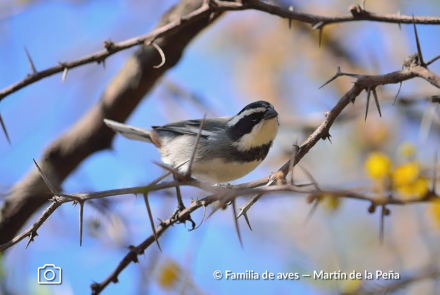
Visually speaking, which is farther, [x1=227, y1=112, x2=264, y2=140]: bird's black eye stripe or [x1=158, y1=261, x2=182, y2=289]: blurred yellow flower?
[x1=227, y1=112, x2=264, y2=140]: bird's black eye stripe

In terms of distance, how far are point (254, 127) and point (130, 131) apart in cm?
129

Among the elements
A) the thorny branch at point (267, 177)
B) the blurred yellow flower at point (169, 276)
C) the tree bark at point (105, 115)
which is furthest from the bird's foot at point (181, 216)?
the tree bark at point (105, 115)

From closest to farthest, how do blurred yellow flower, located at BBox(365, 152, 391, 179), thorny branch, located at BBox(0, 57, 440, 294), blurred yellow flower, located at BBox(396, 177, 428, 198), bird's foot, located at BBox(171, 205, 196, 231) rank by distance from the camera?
1. thorny branch, located at BBox(0, 57, 440, 294)
2. blurred yellow flower, located at BBox(396, 177, 428, 198)
3. blurred yellow flower, located at BBox(365, 152, 391, 179)
4. bird's foot, located at BBox(171, 205, 196, 231)

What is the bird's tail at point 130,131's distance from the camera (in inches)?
199

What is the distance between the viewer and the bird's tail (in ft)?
16.6

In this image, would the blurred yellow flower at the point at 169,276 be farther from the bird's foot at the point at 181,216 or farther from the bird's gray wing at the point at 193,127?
the bird's gray wing at the point at 193,127

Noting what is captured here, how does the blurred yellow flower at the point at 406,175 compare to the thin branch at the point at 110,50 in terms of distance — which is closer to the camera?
the blurred yellow flower at the point at 406,175

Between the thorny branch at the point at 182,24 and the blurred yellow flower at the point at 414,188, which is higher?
the thorny branch at the point at 182,24

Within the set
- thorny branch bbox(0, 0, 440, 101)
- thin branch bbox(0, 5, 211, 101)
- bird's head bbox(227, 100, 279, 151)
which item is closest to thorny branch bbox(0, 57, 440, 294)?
thorny branch bbox(0, 0, 440, 101)

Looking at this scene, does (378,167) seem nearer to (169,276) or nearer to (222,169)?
(169,276)

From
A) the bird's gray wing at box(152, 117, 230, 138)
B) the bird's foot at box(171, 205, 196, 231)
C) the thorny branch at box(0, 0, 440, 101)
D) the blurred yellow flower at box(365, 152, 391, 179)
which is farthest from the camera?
the bird's gray wing at box(152, 117, 230, 138)

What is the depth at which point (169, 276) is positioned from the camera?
3.76m

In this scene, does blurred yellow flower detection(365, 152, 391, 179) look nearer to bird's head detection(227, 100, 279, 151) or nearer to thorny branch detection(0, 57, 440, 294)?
thorny branch detection(0, 57, 440, 294)

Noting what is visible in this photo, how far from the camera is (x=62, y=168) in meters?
5.28
